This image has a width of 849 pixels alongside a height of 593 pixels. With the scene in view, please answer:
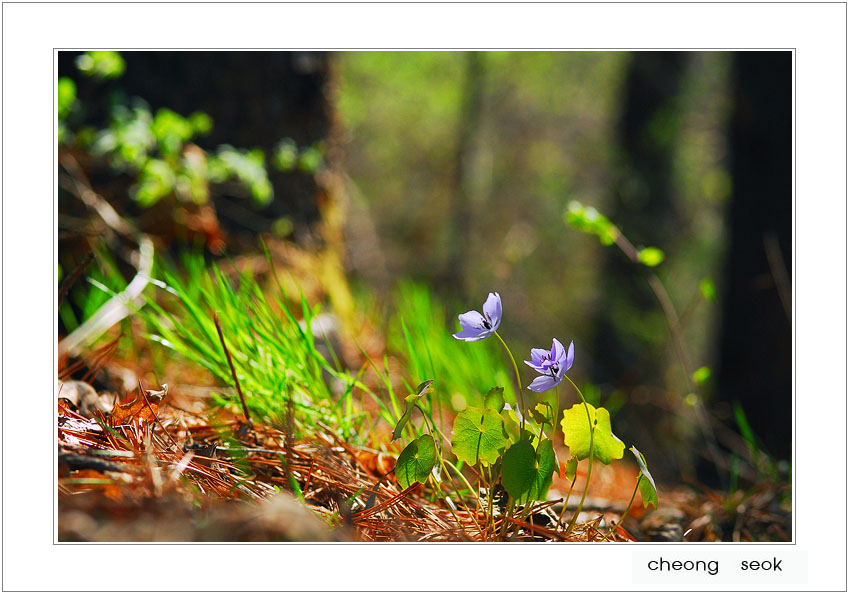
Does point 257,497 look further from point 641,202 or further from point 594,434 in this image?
point 641,202

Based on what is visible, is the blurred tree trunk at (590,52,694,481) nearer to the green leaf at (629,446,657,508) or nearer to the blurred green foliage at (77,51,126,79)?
the blurred green foliage at (77,51,126,79)

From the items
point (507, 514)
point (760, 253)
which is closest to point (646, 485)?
point (507, 514)

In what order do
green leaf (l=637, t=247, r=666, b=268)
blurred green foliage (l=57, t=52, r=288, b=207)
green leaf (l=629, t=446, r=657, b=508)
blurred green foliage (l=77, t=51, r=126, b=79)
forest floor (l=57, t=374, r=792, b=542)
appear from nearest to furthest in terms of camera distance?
forest floor (l=57, t=374, r=792, b=542) → green leaf (l=629, t=446, r=657, b=508) → green leaf (l=637, t=247, r=666, b=268) → blurred green foliage (l=77, t=51, r=126, b=79) → blurred green foliage (l=57, t=52, r=288, b=207)

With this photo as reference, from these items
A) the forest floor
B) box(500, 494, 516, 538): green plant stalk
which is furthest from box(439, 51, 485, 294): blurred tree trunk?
box(500, 494, 516, 538): green plant stalk

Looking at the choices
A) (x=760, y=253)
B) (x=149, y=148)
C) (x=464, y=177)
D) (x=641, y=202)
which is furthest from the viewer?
(x=464, y=177)

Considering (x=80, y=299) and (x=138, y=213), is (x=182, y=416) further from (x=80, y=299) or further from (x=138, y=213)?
(x=138, y=213)

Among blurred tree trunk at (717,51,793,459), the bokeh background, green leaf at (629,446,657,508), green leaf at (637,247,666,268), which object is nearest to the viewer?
Result: green leaf at (629,446,657,508)
